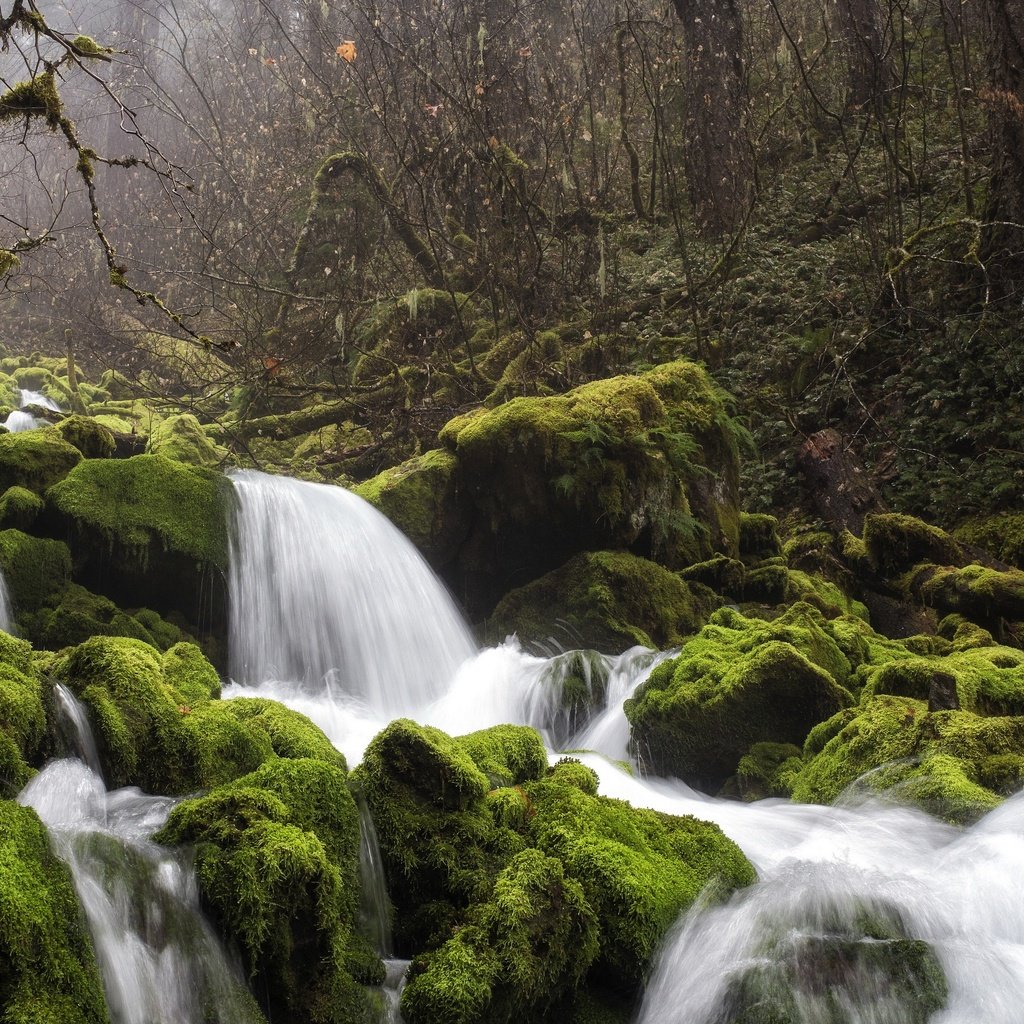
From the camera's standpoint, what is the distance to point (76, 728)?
10.2ft

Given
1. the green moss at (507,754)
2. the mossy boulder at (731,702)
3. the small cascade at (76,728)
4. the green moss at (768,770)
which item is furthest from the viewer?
the mossy boulder at (731,702)

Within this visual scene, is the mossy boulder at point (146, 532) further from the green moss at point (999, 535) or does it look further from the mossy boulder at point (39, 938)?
the green moss at point (999, 535)

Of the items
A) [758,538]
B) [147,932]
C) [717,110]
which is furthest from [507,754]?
[717,110]

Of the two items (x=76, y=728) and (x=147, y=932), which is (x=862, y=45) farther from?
(x=147, y=932)

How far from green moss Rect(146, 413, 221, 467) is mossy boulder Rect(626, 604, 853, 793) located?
5.64 metres

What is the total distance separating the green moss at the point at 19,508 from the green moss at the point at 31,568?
14 cm

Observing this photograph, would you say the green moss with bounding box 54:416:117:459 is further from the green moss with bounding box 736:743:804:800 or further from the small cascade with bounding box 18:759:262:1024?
the green moss with bounding box 736:743:804:800

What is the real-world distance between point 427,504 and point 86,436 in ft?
9.97

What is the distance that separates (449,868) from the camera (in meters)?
3.14

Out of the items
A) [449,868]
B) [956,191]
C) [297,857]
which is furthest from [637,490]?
[956,191]

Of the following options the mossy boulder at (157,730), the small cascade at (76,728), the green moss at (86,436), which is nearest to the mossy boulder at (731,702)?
the mossy boulder at (157,730)

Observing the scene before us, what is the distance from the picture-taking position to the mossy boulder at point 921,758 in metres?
4.04

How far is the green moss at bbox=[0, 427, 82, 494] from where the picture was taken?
6.81 meters

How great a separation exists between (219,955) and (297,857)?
1.03ft
